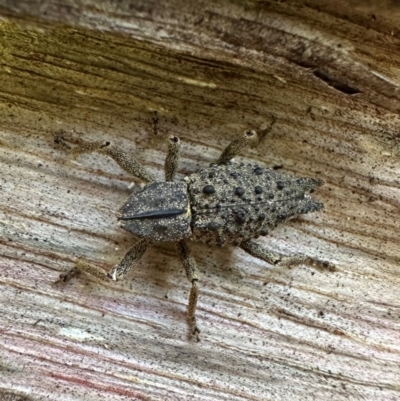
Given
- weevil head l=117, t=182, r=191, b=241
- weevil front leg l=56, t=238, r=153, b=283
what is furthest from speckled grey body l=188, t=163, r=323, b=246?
weevil front leg l=56, t=238, r=153, b=283

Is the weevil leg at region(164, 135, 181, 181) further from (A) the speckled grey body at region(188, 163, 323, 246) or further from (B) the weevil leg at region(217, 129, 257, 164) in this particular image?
(B) the weevil leg at region(217, 129, 257, 164)

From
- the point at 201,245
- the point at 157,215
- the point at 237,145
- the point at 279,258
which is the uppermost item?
the point at 237,145

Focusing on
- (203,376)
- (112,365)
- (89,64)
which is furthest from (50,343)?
(89,64)

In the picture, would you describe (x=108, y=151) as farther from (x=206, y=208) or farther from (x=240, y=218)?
(x=240, y=218)

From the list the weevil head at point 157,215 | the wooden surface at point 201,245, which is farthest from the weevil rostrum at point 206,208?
the wooden surface at point 201,245

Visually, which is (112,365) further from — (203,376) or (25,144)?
(25,144)

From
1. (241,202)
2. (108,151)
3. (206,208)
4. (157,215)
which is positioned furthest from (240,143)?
(108,151)
